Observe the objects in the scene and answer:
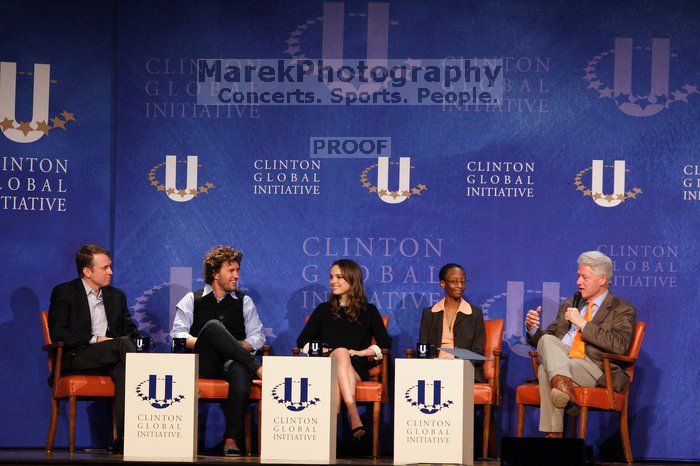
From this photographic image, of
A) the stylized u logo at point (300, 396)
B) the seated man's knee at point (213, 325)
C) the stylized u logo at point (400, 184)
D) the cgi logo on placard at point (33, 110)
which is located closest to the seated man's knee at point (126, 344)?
the seated man's knee at point (213, 325)

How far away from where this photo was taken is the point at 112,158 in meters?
7.39

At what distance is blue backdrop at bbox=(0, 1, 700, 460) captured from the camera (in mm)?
7156

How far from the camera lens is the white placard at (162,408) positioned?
18.9 feet

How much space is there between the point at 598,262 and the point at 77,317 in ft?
10.9

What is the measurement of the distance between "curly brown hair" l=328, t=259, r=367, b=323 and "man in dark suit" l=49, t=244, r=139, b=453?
1.37 meters

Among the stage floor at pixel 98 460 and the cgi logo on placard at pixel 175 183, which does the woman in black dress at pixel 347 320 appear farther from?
the cgi logo on placard at pixel 175 183

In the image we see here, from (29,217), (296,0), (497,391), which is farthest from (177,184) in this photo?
(497,391)

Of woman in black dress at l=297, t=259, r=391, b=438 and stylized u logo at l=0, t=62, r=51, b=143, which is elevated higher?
stylized u logo at l=0, t=62, r=51, b=143

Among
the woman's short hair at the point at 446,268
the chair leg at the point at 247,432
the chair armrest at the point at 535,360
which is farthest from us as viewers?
the woman's short hair at the point at 446,268

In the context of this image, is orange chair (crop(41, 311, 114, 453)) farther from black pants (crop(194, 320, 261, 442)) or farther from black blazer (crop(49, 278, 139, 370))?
black pants (crop(194, 320, 261, 442))

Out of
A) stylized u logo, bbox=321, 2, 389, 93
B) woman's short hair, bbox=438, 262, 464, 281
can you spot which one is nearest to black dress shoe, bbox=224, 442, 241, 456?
woman's short hair, bbox=438, 262, 464, 281

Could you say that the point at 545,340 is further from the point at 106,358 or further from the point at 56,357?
the point at 56,357

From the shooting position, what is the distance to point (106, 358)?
253 inches

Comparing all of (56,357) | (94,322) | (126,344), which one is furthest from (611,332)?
(56,357)
